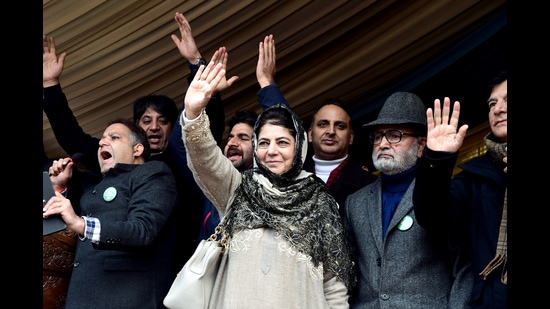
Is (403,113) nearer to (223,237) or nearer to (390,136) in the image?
(390,136)

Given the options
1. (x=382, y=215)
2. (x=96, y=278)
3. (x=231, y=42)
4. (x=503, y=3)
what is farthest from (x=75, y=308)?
(x=503, y=3)

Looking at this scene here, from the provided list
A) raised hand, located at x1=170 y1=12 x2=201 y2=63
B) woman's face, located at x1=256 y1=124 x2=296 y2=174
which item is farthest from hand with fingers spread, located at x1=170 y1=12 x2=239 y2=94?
woman's face, located at x1=256 y1=124 x2=296 y2=174

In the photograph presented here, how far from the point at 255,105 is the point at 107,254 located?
2.11 m

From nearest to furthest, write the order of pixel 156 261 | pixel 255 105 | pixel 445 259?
1. pixel 445 259
2. pixel 156 261
3. pixel 255 105

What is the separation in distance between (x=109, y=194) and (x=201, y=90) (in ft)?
2.47

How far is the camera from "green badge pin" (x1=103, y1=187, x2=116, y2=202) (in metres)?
3.94

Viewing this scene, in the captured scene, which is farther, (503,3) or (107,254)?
(503,3)

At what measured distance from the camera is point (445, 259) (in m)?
3.65

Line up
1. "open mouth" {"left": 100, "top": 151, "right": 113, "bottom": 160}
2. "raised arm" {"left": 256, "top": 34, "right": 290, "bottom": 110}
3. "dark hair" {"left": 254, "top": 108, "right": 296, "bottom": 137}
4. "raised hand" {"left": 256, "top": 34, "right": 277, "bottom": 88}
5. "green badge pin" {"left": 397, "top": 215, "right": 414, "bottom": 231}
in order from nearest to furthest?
1. "green badge pin" {"left": 397, "top": 215, "right": 414, "bottom": 231}
2. "dark hair" {"left": 254, "top": 108, "right": 296, "bottom": 137}
3. "open mouth" {"left": 100, "top": 151, "right": 113, "bottom": 160}
4. "raised arm" {"left": 256, "top": 34, "right": 290, "bottom": 110}
5. "raised hand" {"left": 256, "top": 34, "right": 277, "bottom": 88}

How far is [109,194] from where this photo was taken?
13.0 ft

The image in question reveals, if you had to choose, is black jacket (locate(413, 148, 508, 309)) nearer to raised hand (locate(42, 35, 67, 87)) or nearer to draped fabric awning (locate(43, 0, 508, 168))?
draped fabric awning (locate(43, 0, 508, 168))

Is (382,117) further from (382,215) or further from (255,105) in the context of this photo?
(255,105)

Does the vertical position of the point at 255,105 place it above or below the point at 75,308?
above
